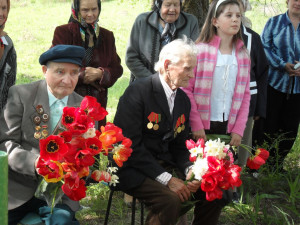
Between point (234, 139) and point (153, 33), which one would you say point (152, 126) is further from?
point (153, 33)

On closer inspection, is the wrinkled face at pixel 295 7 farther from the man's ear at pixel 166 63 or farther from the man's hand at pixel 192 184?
the man's hand at pixel 192 184

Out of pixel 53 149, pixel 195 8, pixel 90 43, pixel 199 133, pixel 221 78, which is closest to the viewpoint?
pixel 53 149

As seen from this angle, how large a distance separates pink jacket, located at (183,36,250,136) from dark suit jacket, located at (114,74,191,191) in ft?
1.14

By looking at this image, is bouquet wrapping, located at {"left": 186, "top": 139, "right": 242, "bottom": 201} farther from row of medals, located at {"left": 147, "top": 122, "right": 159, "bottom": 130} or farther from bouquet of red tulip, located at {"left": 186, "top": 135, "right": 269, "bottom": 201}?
row of medals, located at {"left": 147, "top": 122, "right": 159, "bottom": 130}

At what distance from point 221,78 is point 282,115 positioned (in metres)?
1.66

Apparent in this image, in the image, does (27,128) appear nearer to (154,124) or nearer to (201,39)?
(154,124)

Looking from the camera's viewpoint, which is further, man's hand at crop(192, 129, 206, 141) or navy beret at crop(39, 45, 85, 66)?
man's hand at crop(192, 129, 206, 141)

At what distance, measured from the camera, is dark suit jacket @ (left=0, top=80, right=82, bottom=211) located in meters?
2.93

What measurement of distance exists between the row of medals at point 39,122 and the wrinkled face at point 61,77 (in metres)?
0.17

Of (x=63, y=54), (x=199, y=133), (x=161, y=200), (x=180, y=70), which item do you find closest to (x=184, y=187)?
(x=161, y=200)

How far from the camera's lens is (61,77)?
307 centimetres

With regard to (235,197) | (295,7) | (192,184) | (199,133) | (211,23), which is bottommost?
(235,197)

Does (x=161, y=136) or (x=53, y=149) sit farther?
(x=161, y=136)

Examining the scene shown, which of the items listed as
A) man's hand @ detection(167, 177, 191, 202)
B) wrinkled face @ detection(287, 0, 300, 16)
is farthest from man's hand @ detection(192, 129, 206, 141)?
wrinkled face @ detection(287, 0, 300, 16)
